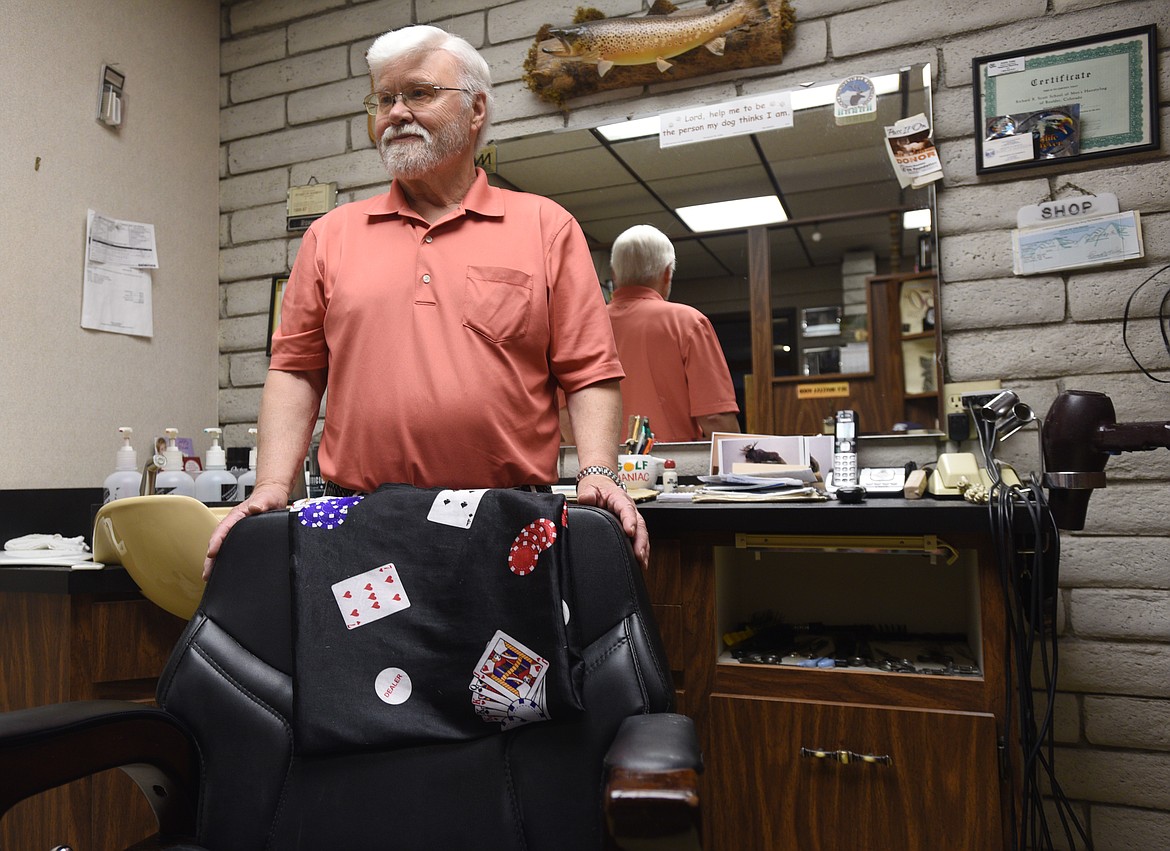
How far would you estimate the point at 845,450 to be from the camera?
197 centimetres

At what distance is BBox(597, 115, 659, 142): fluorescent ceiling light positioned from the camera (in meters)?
2.35

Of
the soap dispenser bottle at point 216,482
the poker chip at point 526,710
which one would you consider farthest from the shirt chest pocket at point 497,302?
the soap dispenser bottle at point 216,482

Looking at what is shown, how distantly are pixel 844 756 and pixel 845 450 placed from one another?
2.61 ft

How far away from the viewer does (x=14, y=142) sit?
221cm

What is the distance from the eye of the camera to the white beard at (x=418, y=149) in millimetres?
1535

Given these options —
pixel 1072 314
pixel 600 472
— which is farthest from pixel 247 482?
pixel 1072 314

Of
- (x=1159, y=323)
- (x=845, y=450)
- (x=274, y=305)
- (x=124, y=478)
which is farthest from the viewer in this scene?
(x=274, y=305)

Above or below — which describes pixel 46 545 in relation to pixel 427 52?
below

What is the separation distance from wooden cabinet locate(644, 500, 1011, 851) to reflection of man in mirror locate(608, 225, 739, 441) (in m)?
0.64

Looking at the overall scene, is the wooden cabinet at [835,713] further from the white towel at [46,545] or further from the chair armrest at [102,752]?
the white towel at [46,545]

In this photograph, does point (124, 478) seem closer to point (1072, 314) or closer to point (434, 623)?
point (434, 623)

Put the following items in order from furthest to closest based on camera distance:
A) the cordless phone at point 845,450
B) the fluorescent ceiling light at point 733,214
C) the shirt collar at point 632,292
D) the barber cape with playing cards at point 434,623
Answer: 1. the shirt collar at point 632,292
2. the fluorescent ceiling light at point 733,214
3. the cordless phone at point 845,450
4. the barber cape with playing cards at point 434,623

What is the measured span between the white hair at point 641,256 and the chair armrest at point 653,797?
1.72m

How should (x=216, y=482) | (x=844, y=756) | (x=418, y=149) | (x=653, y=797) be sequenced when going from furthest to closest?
(x=216, y=482), (x=418, y=149), (x=844, y=756), (x=653, y=797)
